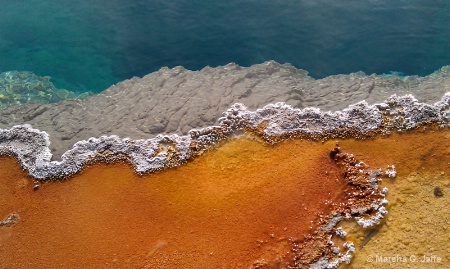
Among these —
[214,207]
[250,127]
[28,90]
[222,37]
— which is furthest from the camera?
[222,37]

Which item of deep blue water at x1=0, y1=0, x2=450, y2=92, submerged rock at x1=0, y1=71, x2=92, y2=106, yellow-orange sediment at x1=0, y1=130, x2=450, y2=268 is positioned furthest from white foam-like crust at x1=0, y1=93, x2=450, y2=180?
submerged rock at x1=0, y1=71, x2=92, y2=106

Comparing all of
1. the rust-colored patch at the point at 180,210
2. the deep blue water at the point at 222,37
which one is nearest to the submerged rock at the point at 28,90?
the deep blue water at the point at 222,37

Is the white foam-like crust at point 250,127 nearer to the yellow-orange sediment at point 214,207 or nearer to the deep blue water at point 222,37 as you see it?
the yellow-orange sediment at point 214,207

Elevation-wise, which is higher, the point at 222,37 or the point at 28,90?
the point at 222,37

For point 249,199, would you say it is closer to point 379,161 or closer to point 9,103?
point 379,161

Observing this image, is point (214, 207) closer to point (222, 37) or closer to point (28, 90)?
point (222, 37)

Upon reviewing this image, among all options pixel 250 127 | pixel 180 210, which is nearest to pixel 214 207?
pixel 180 210
